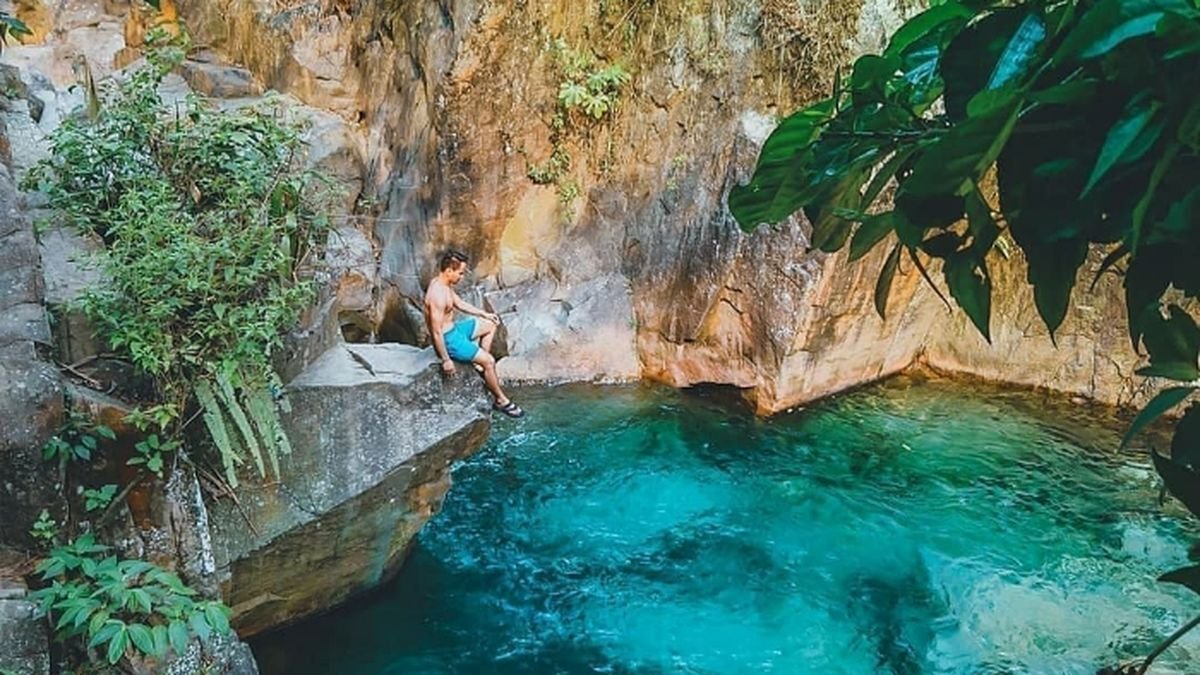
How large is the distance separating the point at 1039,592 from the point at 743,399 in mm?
3547

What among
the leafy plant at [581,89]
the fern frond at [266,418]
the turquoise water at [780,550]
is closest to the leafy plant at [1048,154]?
the fern frond at [266,418]

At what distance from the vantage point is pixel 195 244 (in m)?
4.61

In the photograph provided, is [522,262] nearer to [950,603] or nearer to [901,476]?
[901,476]

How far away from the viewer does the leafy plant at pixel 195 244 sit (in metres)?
4.51

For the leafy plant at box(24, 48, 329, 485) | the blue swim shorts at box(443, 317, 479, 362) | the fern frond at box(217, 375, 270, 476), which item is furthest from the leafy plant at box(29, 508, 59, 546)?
the blue swim shorts at box(443, 317, 479, 362)

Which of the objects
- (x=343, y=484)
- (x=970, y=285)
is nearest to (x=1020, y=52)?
(x=970, y=285)

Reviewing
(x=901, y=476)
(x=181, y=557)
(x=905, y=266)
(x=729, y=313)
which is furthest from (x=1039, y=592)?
(x=181, y=557)

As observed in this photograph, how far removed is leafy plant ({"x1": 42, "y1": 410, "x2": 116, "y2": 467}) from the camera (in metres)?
4.11

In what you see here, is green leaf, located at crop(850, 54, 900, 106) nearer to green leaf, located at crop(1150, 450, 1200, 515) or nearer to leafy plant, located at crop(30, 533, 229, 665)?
green leaf, located at crop(1150, 450, 1200, 515)

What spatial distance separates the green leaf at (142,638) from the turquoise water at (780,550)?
2.26 metres

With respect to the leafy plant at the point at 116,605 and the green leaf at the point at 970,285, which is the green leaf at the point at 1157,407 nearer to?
the green leaf at the point at 970,285

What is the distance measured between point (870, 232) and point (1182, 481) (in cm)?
33

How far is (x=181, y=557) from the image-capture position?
15.4 feet

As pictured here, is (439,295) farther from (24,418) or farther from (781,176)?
(781,176)
